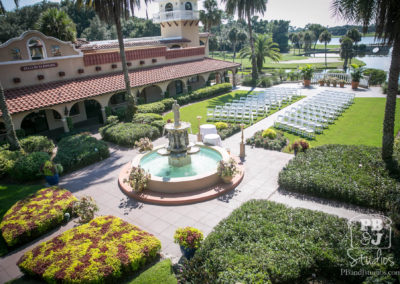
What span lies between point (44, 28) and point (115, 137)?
15428 millimetres

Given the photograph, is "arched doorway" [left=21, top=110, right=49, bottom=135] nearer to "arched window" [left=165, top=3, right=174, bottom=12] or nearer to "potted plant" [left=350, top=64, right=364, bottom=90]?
"arched window" [left=165, top=3, right=174, bottom=12]

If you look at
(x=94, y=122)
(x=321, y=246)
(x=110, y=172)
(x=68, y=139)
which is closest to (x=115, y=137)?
(x=68, y=139)

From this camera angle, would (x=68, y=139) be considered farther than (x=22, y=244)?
Yes

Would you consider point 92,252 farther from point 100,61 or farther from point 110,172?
point 100,61

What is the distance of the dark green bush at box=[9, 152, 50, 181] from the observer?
12.6 m

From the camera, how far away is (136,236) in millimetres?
7738

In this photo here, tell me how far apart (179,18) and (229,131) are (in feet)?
76.5

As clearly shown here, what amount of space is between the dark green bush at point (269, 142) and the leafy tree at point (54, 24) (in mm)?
20430

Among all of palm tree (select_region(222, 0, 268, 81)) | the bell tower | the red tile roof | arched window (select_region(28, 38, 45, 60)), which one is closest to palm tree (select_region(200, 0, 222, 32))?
the bell tower

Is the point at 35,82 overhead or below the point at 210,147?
overhead

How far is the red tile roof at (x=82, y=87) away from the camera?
1711 cm

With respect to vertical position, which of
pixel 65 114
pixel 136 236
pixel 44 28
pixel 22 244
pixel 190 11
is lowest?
pixel 22 244

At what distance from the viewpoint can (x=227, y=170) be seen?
11.0m

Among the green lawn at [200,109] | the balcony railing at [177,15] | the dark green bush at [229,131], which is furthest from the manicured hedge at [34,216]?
the balcony railing at [177,15]
